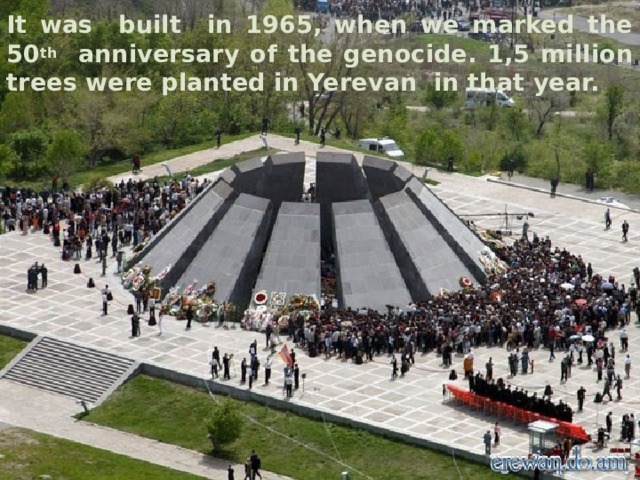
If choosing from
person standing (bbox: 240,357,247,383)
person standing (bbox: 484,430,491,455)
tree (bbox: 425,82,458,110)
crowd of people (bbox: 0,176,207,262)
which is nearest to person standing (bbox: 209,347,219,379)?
person standing (bbox: 240,357,247,383)

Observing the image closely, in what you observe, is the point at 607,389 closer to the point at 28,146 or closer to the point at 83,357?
the point at 83,357

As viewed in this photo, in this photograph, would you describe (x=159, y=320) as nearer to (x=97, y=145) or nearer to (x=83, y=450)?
(x=83, y=450)

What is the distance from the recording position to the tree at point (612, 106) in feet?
477

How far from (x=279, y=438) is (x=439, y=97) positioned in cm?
8068

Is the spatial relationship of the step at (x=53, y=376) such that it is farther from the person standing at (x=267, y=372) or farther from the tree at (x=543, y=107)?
the tree at (x=543, y=107)

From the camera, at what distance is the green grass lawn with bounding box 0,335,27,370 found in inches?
3533

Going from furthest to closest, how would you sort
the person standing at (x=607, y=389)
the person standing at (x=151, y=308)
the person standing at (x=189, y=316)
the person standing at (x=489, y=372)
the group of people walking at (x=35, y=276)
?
1. the group of people walking at (x=35, y=276)
2. the person standing at (x=151, y=308)
3. the person standing at (x=189, y=316)
4. the person standing at (x=489, y=372)
5. the person standing at (x=607, y=389)

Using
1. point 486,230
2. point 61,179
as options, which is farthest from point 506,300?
point 61,179

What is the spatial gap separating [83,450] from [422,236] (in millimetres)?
23100

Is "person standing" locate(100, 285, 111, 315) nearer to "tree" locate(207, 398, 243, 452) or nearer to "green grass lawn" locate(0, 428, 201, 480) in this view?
"green grass lawn" locate(0, 428, 201, 480)

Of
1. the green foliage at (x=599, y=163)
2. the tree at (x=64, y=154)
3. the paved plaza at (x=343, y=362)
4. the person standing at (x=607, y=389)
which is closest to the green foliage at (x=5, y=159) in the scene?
the tree at (x=64, y=154)

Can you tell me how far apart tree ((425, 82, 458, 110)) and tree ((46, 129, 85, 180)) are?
46.0 metres

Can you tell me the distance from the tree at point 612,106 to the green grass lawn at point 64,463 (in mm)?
72601

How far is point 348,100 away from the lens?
142125mm
